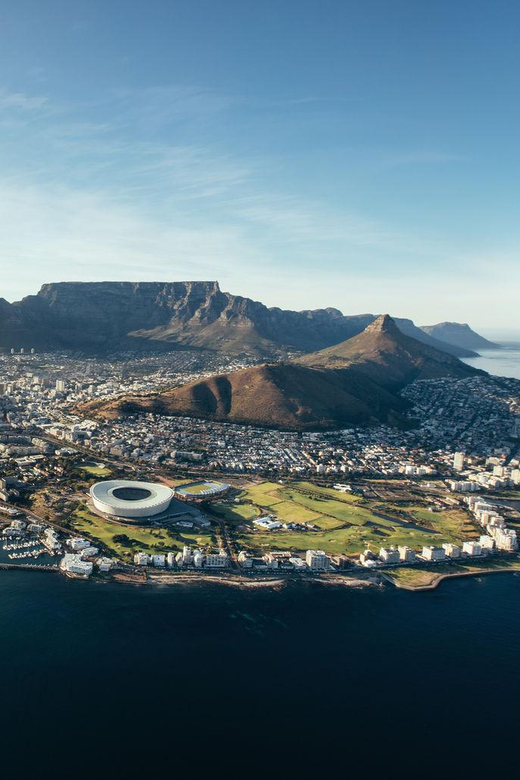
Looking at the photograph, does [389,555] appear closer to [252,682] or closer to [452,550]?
[452,550]

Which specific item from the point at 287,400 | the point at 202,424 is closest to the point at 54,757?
the point at 202,424

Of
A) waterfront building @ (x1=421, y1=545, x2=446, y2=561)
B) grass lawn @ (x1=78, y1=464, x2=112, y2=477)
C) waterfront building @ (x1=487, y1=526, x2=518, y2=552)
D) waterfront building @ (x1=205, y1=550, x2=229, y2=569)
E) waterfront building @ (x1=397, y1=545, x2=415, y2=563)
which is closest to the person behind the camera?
waterfront building @ (x1=205, y1=550, x2=229, y2=569)

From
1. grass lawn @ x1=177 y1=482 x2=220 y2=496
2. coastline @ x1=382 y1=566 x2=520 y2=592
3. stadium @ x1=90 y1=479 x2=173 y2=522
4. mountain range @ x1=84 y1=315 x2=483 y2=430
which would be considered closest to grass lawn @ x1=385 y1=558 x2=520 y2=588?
coastline @ x1=382 y1=566 x2=520 y2=592

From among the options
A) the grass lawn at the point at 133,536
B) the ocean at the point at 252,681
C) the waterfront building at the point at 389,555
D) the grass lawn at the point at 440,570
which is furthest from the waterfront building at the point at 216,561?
the waterfront building at the point at 389,555

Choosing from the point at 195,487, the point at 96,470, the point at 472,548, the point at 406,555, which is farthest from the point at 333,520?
the point at 96,470

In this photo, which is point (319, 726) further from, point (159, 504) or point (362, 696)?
→ point (159, 504)

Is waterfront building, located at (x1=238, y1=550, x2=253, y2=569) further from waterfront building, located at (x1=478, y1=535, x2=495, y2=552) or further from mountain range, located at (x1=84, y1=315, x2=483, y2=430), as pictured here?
mountain range, located at (x1=84, y1=315, x2=483, y2=430)
